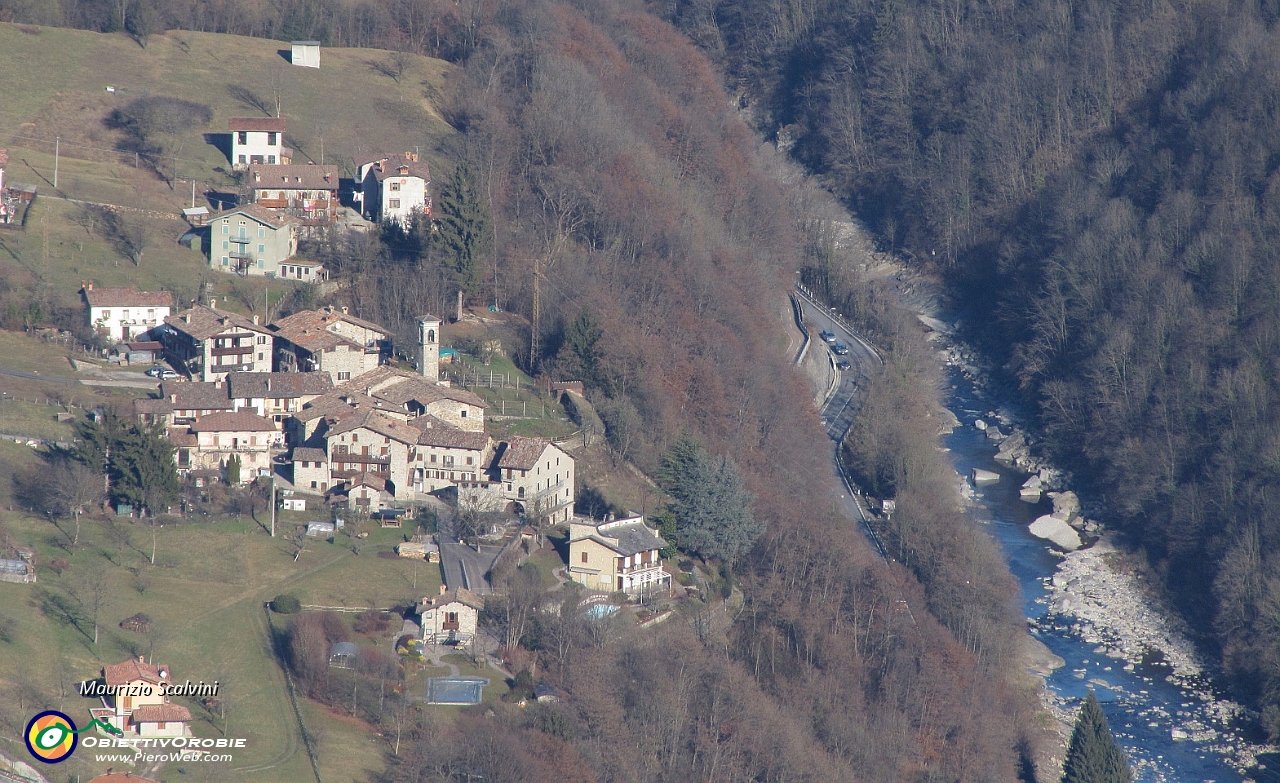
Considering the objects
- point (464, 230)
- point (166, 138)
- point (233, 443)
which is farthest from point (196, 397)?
point (166, 138)

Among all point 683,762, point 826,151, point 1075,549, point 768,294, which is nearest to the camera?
point 683,762

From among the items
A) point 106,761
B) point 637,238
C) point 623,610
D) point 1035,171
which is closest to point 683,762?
point 623,610

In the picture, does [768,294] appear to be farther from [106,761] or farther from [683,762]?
[106,761]

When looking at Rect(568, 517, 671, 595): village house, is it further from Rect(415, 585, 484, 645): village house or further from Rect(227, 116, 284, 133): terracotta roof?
Rect(227, 116, 284, 133): terracotta roof

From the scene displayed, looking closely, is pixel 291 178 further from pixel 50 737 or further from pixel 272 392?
pixel 50 737

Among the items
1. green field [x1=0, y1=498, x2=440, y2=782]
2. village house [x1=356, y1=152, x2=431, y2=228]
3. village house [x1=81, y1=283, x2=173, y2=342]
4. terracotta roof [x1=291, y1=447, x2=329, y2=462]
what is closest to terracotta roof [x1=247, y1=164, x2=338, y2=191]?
village house [x1=356, y1=152, x2=431, y2=228]

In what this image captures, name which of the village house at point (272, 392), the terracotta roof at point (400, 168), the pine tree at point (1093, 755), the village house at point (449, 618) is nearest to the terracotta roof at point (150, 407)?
the village house at point (272, 392)
